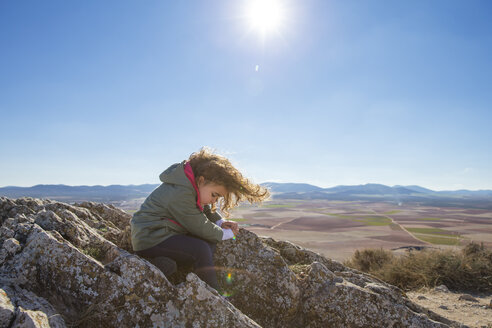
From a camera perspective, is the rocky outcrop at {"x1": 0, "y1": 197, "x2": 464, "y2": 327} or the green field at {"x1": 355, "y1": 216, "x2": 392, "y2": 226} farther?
the green field at {"x1": 355, "y1": 216, "x2": 392, "y2": 226}

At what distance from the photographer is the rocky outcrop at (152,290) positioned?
123 inches

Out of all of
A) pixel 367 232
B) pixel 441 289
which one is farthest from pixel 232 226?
pixel 367 232

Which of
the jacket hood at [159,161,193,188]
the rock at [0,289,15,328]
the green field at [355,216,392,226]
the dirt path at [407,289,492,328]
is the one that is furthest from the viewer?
the green field at [355,216,392,226]

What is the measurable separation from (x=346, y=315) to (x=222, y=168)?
318 cm

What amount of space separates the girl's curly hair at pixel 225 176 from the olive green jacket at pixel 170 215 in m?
0.35

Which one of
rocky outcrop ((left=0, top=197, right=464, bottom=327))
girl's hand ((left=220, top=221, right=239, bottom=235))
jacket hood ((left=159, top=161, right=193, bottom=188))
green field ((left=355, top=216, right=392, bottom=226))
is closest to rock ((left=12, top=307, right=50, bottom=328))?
rocky outcrop ((left=0, top=197, right=464, bottom=327))

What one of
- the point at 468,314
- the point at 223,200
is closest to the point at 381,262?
the point at 468,314

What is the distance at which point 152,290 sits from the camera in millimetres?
3463

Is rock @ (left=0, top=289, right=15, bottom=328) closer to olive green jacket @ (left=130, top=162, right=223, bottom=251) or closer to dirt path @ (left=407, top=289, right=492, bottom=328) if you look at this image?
olive green jacket @ (left=130, top=162, right=223, bottom=251)

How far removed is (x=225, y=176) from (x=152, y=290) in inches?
81.6

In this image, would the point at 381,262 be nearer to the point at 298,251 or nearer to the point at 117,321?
the point at 298,251

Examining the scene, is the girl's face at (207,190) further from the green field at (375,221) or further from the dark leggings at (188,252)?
the green field at (375,221)

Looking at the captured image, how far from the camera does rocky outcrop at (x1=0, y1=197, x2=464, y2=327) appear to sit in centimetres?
314

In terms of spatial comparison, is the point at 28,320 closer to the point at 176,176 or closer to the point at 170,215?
the point at 170,215
